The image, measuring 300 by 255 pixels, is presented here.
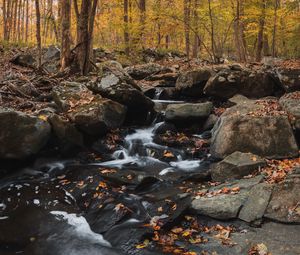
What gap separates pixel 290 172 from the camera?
6.59m

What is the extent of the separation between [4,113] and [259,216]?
20.7 ft

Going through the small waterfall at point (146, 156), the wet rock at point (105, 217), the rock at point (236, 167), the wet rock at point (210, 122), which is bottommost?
the wet rock at point (105, 217)

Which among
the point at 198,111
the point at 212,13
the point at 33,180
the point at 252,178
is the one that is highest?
the point at 212,13

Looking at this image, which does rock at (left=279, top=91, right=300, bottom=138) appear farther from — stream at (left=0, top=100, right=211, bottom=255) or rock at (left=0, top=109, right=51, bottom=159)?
rock at (left=0, top=109, right=51, bottom=159)

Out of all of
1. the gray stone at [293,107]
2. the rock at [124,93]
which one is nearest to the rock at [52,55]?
the rock at [124,93]

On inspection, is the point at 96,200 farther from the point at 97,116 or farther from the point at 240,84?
the point at 240,84

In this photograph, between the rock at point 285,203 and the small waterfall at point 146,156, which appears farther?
the small waterfall at point 146,156

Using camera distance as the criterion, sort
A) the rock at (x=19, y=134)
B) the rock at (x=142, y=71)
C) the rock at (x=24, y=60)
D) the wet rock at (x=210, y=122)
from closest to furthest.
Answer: the rock at (x=19, y=134) → the wet rock at (x=210, y=122) → the rock at (x=24, y=60) → the rock at (x=142, y=71)

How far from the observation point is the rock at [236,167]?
7.28m

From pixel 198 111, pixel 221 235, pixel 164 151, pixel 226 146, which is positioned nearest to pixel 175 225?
pixel 221 235

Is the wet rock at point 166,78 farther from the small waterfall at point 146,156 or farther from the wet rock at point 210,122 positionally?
the small waterfall at point 146,156

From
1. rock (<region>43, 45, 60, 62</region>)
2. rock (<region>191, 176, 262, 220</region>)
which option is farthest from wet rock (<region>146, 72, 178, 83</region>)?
rock (<region>191, 176, 262, 220</region>)

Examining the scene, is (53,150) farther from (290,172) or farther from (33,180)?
(290,172)

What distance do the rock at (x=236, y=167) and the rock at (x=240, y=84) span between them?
5564mm
